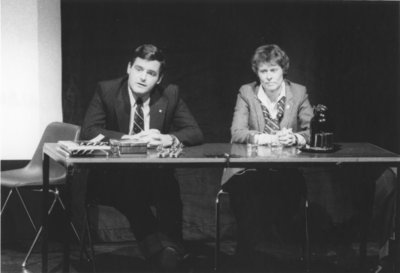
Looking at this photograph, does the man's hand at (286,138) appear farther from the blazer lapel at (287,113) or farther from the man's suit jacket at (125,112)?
the man's suit jacket at (125,112)

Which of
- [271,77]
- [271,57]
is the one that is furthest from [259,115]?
[271,57]

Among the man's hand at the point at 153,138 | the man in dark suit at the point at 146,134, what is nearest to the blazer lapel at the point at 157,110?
the man in dark suit at the point at 146,134

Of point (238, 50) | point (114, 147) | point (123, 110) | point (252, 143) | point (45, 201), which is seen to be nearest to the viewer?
point (114, 147)

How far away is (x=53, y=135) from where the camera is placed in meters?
4.68

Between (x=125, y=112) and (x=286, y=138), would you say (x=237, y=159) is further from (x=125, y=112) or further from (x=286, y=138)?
(x=125, y=112)

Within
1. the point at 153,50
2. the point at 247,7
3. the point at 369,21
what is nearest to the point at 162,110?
the point at 153,50

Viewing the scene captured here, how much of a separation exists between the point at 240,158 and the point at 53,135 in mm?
1655

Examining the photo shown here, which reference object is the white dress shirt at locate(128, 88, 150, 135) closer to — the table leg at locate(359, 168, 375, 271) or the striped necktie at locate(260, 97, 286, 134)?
the striped necktie at locate(260, 97, 286, 134)

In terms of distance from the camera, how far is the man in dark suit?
4.09m

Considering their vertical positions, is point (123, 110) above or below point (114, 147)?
above

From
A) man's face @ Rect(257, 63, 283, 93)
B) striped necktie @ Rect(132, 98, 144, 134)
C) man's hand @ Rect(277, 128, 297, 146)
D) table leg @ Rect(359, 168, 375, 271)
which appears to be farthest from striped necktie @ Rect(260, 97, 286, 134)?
striped necktie @ Rect(132, 98, 144, 134)

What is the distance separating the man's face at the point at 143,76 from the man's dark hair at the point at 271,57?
2.33 feet

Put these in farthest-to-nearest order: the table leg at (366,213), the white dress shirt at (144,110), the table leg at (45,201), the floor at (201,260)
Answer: the white dress shirt at (144,110) → the floor at (201,260) → the table leg at (366,213) → the table leg at (45,201)

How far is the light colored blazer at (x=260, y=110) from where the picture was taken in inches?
179
